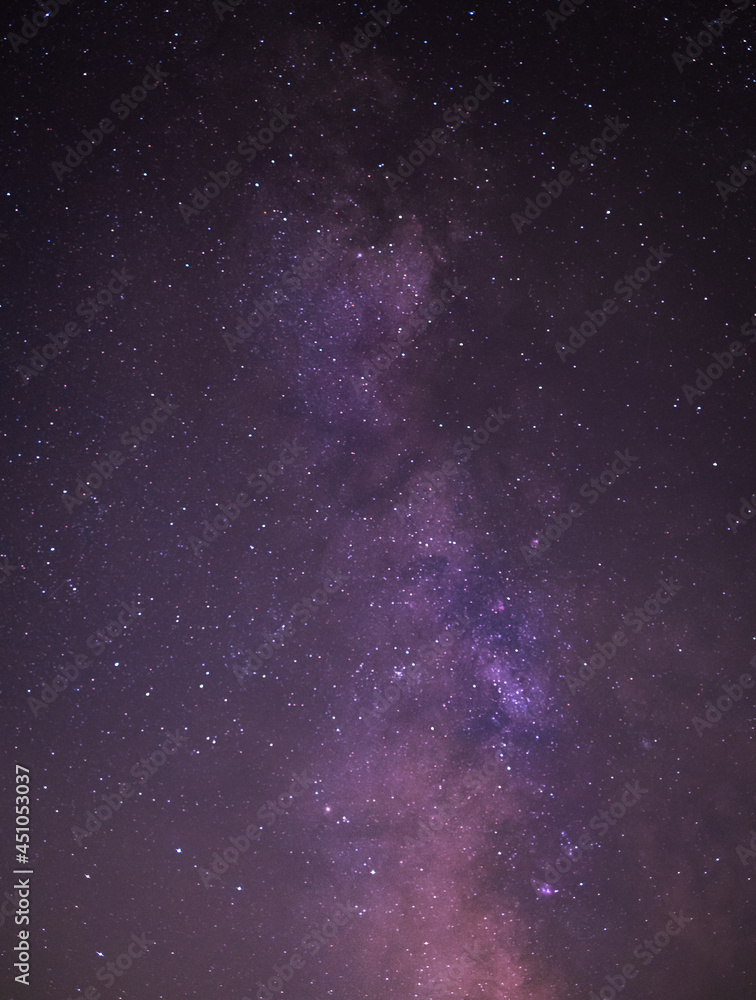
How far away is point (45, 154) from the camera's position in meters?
1.75

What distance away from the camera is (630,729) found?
76.2 inches

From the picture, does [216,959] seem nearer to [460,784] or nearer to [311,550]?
[460,784]

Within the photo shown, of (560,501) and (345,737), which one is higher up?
(560,501)

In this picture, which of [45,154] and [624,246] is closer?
[45,154]

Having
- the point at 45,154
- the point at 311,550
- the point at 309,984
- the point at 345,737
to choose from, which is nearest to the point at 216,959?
the point at 309,984

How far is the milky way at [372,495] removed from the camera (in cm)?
178

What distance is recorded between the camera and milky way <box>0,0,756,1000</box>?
5.83 feet

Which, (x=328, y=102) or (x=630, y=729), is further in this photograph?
(x=630, y=729)

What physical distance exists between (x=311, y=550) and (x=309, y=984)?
138 centimetres

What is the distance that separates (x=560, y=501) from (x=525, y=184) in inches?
39.8

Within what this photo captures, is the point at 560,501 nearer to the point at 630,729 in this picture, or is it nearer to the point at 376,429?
the point at 376,429

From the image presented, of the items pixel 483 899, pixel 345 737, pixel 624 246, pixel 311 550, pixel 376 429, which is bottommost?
pixel 483 899

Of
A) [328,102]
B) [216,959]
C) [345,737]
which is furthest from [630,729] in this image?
[328,102]

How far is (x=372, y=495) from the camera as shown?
185 cm
